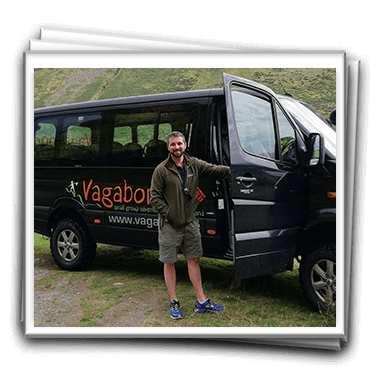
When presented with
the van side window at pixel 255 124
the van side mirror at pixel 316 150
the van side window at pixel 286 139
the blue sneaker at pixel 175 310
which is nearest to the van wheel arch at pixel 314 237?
the van side mirror at pixel 316 150

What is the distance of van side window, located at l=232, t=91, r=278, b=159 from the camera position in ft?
13.7

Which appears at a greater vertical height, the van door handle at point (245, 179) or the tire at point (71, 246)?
the van door handle at point (245, 179)

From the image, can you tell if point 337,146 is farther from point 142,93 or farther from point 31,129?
point 31,129

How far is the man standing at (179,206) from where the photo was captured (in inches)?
159

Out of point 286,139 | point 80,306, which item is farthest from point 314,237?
point 80,306

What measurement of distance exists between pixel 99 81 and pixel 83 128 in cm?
114

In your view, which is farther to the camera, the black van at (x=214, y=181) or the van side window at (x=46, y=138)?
the van side window at (x=46, y=138)

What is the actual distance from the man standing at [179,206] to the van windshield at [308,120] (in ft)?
3.25

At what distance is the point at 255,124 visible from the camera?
432 centimetres

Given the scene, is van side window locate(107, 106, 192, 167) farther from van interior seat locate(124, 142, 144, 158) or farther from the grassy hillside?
the grassy hillside

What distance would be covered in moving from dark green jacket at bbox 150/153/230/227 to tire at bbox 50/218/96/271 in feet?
6.40

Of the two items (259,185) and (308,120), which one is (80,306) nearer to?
(259,185)

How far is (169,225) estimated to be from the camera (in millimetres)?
4121

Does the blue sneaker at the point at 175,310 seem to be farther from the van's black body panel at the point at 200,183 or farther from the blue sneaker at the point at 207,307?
the van's black body panel at the point at 200,183
